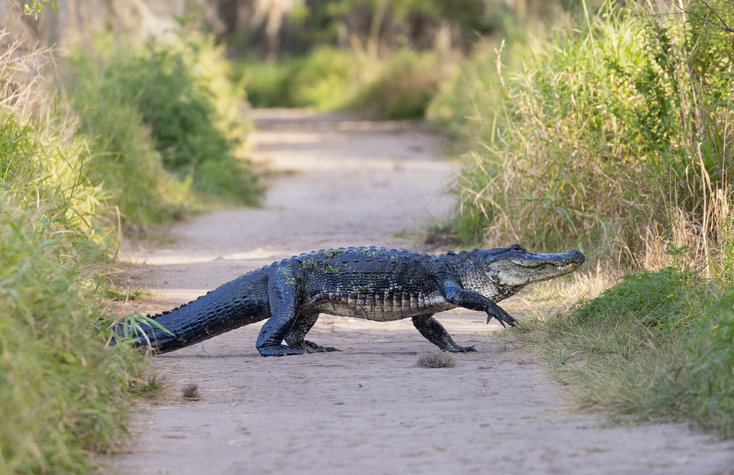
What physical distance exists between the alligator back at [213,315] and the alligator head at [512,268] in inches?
53.8

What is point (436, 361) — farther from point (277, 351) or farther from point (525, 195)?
A: point (525, 195)

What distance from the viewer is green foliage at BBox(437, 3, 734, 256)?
617cm

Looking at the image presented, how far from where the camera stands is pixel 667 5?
6848 mm

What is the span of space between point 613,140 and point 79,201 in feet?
15.7

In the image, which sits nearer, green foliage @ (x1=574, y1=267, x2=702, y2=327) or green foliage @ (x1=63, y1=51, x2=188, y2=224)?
green foliage @ (x1=574, y1=267, x2=702, y2=327)

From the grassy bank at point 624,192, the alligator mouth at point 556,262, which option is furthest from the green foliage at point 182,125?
the alligator mouth at point 556,262

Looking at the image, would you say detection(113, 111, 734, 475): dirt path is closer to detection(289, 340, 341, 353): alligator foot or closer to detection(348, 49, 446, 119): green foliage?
detection(289, 340, 341, 353): alligator foot

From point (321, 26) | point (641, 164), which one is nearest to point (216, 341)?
point (641, 164)

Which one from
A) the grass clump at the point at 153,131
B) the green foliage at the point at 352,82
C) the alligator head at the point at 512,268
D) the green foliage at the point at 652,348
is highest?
the green foliage at the point at 352,82

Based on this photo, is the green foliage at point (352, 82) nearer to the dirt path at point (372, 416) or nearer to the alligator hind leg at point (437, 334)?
the dirt path at point (372, 416)

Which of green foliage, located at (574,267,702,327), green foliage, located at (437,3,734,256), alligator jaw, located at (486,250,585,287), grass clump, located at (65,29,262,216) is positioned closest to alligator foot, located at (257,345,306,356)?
alligator jaw, located at (486,250,585,287)

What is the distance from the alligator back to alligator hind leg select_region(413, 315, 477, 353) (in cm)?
102

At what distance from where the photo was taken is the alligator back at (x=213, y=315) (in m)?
5.05

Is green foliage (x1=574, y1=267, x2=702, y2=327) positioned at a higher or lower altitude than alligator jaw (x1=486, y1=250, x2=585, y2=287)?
lower
